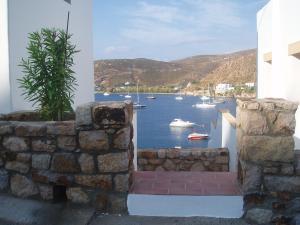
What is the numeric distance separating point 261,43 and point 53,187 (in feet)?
29.0

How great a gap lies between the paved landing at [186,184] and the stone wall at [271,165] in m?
0.28

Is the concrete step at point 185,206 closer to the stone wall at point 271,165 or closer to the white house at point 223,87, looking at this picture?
the stone wall at point 271,165

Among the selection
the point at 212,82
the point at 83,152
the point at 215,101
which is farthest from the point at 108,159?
the point at 215,101

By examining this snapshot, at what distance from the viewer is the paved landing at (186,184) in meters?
4.10

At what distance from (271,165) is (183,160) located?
4875 millimetres

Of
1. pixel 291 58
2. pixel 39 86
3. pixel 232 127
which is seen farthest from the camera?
pixel 232 127

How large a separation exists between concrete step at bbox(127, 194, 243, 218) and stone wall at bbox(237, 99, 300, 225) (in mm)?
170

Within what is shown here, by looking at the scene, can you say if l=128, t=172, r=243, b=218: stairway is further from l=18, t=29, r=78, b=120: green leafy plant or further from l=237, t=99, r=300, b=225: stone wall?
l=18, t=29, r=78, b=120: green leafy plant

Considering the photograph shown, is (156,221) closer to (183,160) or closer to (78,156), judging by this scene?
(78,156)

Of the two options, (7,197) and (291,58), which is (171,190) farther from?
(291,58)

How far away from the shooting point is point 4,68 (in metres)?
5.95

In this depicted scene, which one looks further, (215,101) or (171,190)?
(215,101)

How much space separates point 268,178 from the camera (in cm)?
380

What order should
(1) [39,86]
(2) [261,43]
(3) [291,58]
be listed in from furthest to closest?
(2) [261,43] < (3) [291,58] < (1) [39,86]
